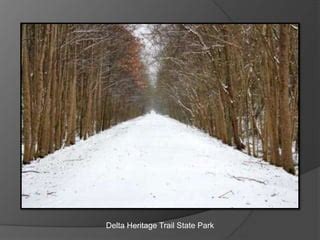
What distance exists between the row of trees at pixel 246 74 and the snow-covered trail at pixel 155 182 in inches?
13.7

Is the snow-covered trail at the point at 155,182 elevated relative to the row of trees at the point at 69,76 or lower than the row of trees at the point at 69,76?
lower

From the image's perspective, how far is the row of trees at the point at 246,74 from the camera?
8.98 meters

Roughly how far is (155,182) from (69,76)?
59.9 inches

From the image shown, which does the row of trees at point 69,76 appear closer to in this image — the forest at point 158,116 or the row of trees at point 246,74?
the forest at point 158,116

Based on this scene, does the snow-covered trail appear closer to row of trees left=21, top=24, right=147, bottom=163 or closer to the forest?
the forest

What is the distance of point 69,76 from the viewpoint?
904 cm

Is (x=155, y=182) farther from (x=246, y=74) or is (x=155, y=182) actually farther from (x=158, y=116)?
(x=246, y=74)

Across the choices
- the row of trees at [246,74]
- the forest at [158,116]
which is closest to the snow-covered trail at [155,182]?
the forest at [158,116]

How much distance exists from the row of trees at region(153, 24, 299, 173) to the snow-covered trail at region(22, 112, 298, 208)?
1.14ft

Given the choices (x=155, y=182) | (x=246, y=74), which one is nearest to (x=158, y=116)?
(x=155, y=182)

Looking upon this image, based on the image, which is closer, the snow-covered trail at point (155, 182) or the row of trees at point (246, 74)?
the snow-covered trail at point (155, 182)
